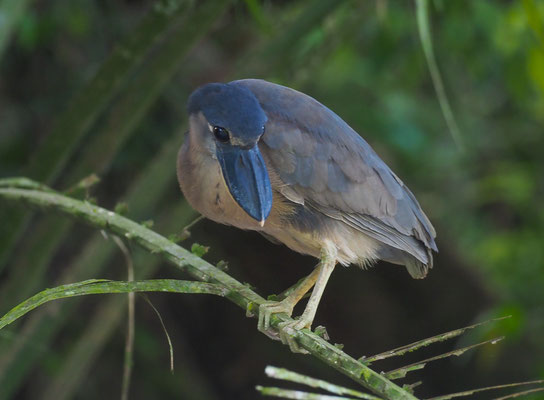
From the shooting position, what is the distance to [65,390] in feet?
6.23

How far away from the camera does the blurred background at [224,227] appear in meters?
→ 1.74

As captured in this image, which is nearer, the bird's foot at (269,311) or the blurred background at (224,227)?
the bird's foot at (269,311)

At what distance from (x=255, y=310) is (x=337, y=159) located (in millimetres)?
260

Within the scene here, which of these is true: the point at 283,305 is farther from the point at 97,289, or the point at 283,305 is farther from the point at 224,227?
the point at 224,227

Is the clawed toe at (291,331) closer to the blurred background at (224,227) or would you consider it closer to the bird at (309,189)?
the bird at (309,189)

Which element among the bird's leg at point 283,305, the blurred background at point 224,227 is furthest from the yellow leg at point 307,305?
the blurred background at point 224,227

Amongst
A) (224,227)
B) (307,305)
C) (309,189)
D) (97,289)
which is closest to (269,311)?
(307,305)

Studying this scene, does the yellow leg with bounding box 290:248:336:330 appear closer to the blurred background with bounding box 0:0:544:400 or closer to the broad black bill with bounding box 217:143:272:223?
the broad black bill with bounding box 217:143:272:223

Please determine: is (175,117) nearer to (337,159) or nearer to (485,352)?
(485,352)

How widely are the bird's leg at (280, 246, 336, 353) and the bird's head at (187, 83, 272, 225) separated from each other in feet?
0.56

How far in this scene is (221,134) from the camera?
95 centimetres

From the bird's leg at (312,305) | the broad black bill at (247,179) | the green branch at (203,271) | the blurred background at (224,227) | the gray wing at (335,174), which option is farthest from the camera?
the blurred background at (224,227)

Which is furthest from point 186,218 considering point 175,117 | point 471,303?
point 471,303

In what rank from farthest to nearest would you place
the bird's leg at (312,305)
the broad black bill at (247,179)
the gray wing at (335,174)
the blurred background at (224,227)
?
1. the blurred background at (224,227)
2. the gray wing at (335,174)
3. the bird's leg at (312,305)
4. the broad black bill at (247,179)
